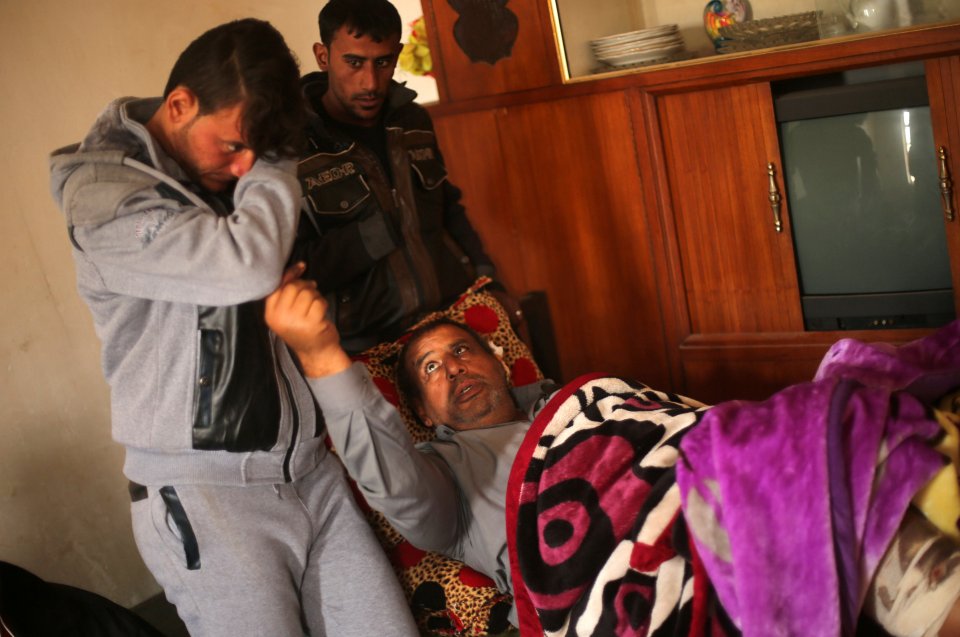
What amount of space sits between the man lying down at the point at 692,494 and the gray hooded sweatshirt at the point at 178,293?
0.12m

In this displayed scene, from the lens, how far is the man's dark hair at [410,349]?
2562 mm

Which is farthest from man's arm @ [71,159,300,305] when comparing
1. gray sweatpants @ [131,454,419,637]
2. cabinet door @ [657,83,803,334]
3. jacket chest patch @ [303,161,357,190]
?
cabinet door @ [657,83,803,334]

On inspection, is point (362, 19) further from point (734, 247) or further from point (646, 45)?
point (734, 247)

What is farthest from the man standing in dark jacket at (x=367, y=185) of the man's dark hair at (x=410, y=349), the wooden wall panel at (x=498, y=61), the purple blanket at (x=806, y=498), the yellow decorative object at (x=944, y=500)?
the yellow decorative object at (x=944, y=500)

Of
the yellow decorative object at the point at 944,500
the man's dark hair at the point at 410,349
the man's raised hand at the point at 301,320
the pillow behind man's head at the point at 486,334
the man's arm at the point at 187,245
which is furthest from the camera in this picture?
the pillow behind man's head at the point at 486,334

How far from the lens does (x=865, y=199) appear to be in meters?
3.10

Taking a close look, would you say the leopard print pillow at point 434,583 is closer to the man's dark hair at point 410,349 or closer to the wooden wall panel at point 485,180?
the man's dark hair at point 410,349

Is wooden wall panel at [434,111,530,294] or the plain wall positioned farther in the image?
wooden wall panel at [434,111,530,294]

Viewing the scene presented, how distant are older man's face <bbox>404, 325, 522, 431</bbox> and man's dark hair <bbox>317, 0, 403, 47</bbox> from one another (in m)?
0.78

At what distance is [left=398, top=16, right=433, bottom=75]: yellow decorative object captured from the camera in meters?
3.78

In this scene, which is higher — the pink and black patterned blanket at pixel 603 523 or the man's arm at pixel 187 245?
the man's arm at pixel 187 245

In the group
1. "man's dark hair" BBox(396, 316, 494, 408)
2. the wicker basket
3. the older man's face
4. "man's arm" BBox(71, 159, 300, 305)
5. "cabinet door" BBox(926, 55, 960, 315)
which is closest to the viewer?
"man's arm" BBox(71, 159, 300, 305)

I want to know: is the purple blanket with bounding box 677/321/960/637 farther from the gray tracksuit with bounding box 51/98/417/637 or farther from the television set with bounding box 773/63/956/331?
the television set with bounding box 773/63/956/331

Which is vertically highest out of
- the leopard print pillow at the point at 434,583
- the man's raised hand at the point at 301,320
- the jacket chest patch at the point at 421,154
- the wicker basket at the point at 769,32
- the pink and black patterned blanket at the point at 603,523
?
the wicker basket at the point at 769,32
